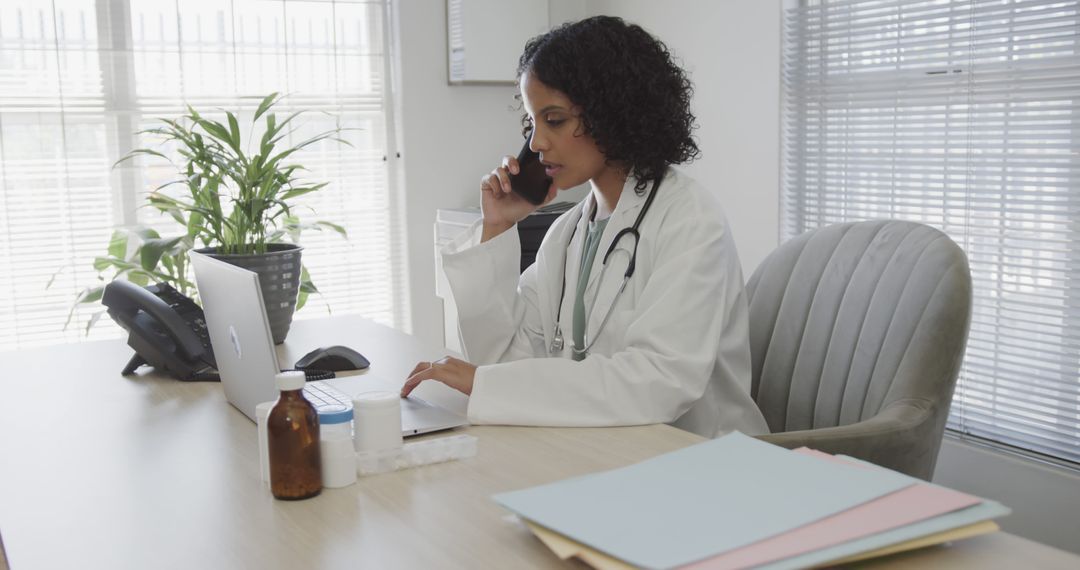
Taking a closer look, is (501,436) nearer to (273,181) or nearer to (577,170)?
(577,170)

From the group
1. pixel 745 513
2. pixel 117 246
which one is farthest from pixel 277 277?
pixel 117 246

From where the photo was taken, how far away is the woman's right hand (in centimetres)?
198

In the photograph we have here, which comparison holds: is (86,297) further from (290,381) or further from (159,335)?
(290,381)

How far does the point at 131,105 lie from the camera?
11.6 ft

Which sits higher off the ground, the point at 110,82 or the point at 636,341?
the point at 110,82

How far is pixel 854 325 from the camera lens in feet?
5.69

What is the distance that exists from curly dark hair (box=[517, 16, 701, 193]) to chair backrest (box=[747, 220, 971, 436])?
0.33 metres

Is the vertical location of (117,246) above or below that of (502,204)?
below

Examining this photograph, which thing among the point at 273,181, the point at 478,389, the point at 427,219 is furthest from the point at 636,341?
the point at 427,219

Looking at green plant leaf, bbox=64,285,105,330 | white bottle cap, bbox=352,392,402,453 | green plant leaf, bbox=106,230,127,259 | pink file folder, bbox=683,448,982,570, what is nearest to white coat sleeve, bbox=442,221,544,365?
white bottle cap, bbox=352,392,402,453

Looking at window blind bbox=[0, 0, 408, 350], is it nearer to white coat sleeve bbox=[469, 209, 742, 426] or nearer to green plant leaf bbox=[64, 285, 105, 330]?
green plant leaf bbox=[64, 285, 105, 330]

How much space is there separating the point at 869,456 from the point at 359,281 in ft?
9.44

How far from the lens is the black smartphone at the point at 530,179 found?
2.00 m

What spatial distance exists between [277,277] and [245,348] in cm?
73
